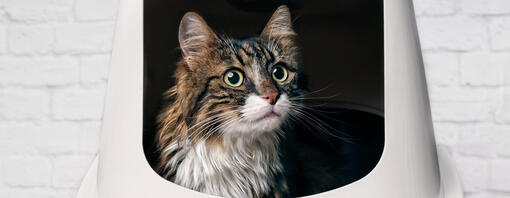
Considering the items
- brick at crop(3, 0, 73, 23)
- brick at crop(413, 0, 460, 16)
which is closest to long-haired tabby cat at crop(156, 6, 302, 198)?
brick at crop(413, 0, 460, 16)

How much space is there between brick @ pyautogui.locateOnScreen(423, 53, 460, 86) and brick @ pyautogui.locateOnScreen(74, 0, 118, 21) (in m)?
0.68

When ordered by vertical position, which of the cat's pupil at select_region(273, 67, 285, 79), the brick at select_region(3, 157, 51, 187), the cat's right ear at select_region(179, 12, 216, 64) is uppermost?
the cat's right ear at select_region(179, 12, 216, 64)

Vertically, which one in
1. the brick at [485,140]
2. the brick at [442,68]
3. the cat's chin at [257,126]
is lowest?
the brick at [485,140]

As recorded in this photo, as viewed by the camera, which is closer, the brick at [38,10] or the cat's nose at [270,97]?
the cat's nose at [270,97]

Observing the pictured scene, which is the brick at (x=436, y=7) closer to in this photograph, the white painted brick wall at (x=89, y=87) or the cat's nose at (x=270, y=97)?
the white painted brick wall at (x=89, y=87)

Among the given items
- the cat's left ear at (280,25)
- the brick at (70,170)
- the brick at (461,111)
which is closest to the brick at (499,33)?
the brick at (461,111)

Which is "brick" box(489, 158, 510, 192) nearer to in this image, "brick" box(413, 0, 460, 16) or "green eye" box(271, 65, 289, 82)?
"brick" box(413, 0, 460, 16)

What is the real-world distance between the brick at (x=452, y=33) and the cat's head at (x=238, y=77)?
0.57m

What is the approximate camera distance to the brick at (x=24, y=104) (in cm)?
108

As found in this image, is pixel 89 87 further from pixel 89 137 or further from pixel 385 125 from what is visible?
pixel 385 125

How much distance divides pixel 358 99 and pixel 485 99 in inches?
22.8

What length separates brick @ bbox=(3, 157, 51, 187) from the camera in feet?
3.57

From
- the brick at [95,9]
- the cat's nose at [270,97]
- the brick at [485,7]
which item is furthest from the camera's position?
the brick at [95,9]

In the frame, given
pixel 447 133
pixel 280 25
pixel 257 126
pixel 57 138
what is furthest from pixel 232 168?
pixel 57 138
